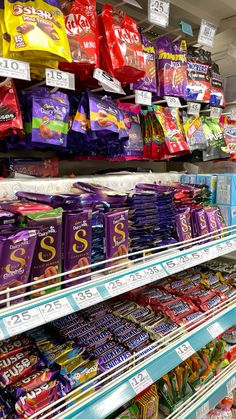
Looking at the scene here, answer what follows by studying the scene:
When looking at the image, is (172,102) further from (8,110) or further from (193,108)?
(8,110)

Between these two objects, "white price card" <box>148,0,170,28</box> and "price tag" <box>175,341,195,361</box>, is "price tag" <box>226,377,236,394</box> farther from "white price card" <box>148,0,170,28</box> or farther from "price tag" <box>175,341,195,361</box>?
"white price card" <box>148,0,170,28</box>

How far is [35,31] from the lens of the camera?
1017mm

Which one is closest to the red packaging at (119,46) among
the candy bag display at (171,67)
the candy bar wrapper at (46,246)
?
the candy bag display at (171,67)

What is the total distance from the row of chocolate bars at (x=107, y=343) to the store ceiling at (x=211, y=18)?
130 centimetres

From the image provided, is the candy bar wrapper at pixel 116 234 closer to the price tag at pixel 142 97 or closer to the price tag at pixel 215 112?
the price tag at pixel 142 97

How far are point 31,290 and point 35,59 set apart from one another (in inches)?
28.6

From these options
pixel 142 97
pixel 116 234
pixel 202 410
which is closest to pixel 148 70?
pixel 142 97

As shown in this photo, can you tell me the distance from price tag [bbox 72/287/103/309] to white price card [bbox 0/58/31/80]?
25.8 inches

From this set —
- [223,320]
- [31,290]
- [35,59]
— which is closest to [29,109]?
[35,59]

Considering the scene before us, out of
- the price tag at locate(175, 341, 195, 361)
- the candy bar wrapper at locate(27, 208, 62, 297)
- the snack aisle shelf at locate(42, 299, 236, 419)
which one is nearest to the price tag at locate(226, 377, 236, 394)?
the snack aisle shelf at locate(42, 299, 236, 419)

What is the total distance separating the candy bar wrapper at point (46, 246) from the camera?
2.69ft

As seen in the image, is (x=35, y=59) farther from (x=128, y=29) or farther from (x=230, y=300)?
(x=230, y=300)

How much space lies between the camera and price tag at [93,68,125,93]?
1.27 meters

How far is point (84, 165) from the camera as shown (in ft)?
5.82
